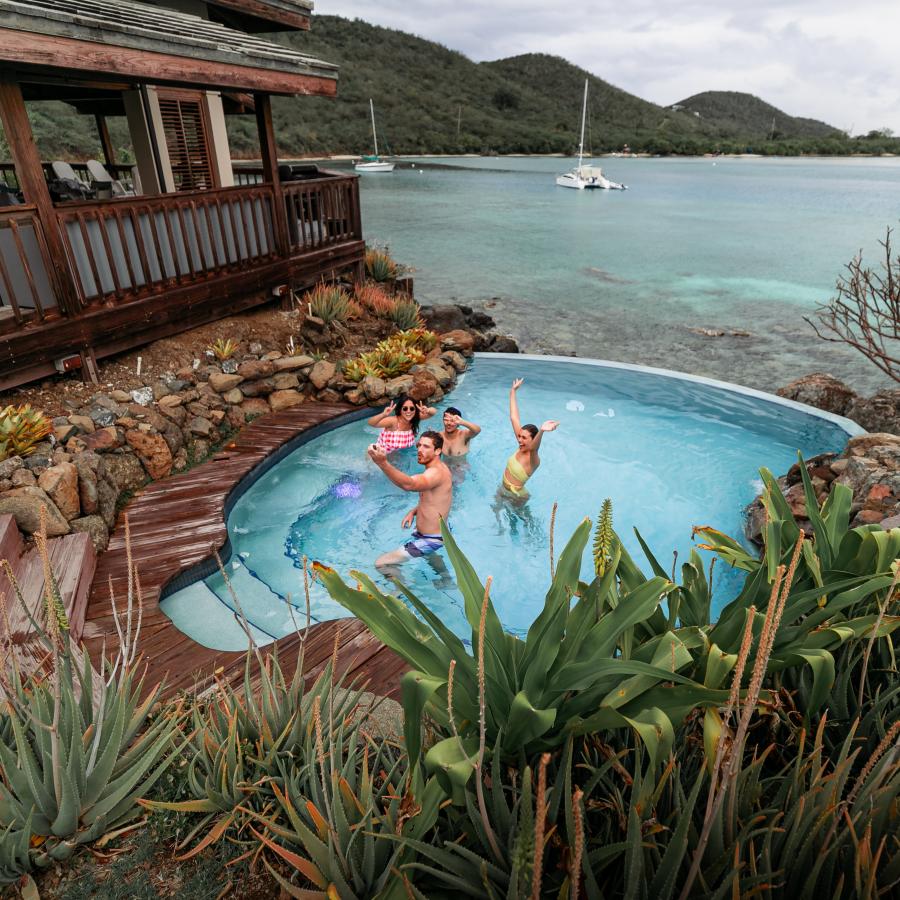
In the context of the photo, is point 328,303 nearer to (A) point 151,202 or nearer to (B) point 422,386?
(B) point 422,386

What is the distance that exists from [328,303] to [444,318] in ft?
12.7

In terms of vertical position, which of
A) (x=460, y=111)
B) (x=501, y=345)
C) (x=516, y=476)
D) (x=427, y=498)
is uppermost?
(x=460, y=111)

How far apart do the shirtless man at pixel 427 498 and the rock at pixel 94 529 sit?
262 centimetres

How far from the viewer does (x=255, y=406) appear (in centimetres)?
838

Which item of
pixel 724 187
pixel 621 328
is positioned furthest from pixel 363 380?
pixel 724 187

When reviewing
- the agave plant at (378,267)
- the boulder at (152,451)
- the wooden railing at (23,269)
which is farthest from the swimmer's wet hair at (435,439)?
the agave plant at (378,267)

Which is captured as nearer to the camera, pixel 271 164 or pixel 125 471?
pixel 125 471

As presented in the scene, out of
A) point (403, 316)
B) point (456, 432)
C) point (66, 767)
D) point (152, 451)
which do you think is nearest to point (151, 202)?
point (152, 451)

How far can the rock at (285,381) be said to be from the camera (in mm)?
8672

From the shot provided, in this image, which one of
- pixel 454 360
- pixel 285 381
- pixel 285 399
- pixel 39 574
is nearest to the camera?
pixel 39 574

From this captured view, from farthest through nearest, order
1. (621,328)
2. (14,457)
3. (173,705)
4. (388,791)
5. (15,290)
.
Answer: (621,328) < (15,290) < (14,457) < (173,705) < (388,791)

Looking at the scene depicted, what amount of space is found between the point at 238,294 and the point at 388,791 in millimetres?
8674

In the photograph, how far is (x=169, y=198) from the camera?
7855mm

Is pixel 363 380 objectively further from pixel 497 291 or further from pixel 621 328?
pixel 497 291
